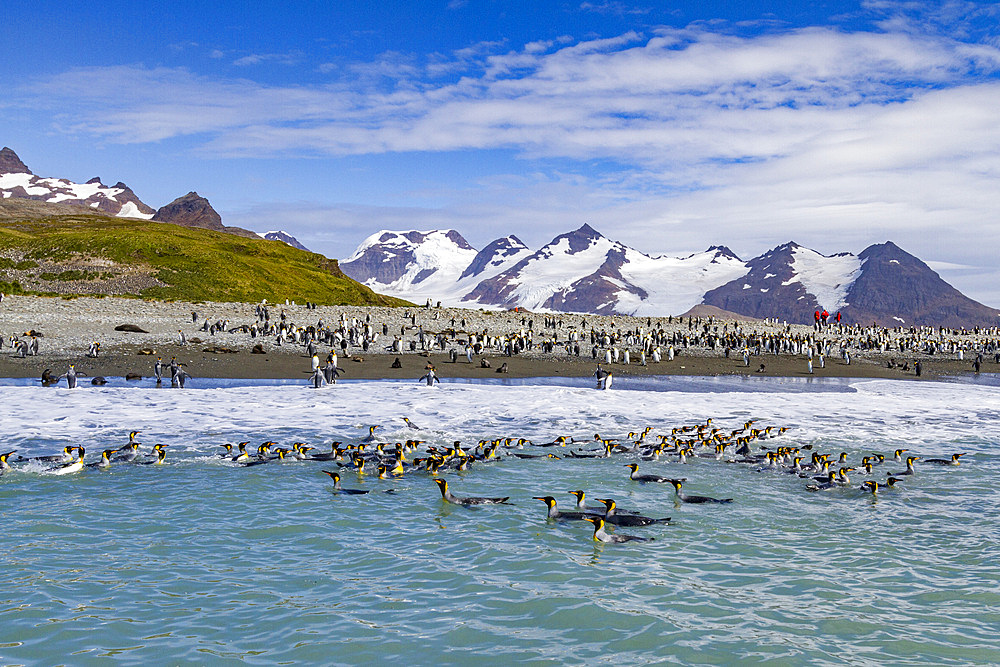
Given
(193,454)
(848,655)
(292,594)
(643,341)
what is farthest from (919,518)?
(643,341)

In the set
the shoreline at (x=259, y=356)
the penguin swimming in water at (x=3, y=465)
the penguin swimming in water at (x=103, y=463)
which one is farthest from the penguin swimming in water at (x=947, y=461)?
the shoreline at (x=259, y=356)

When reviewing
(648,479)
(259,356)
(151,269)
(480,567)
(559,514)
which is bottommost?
(480,567)

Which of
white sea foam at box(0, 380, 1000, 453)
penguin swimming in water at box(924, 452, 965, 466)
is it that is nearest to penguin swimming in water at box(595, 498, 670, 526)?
white sea foam at box(0, 380, 1000, 453)

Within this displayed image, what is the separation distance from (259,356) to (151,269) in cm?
5189

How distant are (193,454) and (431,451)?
199 inches

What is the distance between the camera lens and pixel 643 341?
50594 millimetres

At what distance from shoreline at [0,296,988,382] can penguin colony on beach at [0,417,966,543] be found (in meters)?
15.5

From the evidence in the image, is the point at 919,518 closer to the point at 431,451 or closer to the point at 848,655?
the point at 848,655

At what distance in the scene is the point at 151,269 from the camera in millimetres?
79000

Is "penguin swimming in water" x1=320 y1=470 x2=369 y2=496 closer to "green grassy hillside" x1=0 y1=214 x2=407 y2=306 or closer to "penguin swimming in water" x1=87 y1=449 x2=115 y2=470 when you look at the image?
"penguin swimming in water" x1=87 y1=449 x2=115 y2=470

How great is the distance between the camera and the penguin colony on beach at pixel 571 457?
40.1 ft

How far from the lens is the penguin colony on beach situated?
12.2 meters

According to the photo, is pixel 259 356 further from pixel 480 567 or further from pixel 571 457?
pixel 480 567

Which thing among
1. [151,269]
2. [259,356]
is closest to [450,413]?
[259,356]
